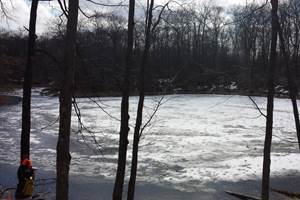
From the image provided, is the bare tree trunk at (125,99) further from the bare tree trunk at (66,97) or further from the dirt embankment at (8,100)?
the dirt embankment at (8,100)

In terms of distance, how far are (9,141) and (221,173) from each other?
38.1 ft

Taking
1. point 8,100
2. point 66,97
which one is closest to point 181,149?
point 66,97

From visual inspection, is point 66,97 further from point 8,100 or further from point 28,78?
point 8,100

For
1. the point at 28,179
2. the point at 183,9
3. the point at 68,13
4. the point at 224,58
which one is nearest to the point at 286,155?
the point at 183,9

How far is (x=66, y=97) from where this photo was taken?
6.62 m

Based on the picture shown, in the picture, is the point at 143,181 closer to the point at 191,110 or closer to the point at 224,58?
the point at 191,110

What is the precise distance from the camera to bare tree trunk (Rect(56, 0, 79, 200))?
6.52m

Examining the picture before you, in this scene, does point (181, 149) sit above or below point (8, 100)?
below

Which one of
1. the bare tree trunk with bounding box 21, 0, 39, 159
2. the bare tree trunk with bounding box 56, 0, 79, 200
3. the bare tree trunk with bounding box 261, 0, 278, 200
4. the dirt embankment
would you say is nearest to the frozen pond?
the bare tree trunk with bounding box 21, 0, 39, 159

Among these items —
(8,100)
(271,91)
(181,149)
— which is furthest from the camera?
(8,100)

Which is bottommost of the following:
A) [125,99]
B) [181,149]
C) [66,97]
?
[181,149]

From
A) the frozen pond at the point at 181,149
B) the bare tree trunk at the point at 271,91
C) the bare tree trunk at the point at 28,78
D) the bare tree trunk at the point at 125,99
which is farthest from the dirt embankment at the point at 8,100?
the bare tree trunk at the point at 271,91

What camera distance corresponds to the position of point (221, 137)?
2414 cm

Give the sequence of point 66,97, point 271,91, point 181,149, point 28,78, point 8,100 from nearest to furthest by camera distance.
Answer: point 66,97 → point 271,91 → point 28,78 → point 181,149 → point 8,100
